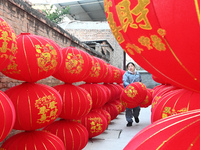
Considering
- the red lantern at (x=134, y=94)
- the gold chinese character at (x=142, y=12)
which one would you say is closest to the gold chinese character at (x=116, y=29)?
the gold chinese character at (x=142, y=12)

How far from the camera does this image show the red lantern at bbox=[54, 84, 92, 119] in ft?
8.23

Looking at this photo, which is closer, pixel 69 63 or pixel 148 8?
pixel 148 8

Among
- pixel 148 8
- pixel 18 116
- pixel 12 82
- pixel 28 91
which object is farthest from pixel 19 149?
pixel 148 8

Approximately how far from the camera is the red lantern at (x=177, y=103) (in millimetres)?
1289

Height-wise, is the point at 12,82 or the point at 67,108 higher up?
the point at 12,82

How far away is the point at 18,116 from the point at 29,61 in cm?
47

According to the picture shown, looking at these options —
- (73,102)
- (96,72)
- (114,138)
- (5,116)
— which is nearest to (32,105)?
(5,116)

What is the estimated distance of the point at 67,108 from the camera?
251 cm

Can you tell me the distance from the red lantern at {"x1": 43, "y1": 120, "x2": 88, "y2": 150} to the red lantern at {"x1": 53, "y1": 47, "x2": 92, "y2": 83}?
0.58 meters

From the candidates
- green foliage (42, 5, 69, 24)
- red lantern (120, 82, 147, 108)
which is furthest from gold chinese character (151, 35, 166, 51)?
green foliage (42, 5, 69, 24)

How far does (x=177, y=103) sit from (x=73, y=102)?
4.62ft

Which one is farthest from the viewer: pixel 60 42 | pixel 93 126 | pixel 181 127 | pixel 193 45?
pixel 60 42

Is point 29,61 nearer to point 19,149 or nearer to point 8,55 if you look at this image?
point 8,55

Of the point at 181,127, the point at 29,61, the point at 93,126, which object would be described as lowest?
the point at 93,126
